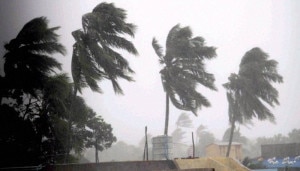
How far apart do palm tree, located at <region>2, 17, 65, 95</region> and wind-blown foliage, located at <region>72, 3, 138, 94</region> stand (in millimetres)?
1008

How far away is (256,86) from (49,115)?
18542 millimetres

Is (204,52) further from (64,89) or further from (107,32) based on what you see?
(64,89)

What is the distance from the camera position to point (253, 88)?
28.7m

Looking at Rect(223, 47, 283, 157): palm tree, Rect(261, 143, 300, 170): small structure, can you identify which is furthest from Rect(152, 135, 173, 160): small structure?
Rect(261, 143, 300, 170): small structure

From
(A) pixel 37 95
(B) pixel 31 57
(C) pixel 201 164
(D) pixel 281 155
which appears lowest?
(D) pixel 281 155

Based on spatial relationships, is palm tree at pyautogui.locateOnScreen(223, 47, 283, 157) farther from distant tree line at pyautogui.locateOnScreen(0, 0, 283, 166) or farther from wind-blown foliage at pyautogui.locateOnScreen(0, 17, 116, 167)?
wind-blown foliage at pyautogui.locateOnScreen(0, 17, 116, 167)

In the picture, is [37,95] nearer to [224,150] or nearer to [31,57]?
[31,57]

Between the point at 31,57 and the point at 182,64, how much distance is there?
36.4 feet

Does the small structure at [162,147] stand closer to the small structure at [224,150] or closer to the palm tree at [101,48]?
the palm tree at [101,48]

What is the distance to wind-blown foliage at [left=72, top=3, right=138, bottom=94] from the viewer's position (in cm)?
1691

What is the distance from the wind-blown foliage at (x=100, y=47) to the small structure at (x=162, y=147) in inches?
133

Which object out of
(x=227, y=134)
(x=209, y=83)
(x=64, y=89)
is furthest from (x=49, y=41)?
(x=227, y=134)

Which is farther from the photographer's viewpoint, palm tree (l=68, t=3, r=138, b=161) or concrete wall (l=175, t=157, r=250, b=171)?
palm tree (l=68, t=3, r=138, b=161)

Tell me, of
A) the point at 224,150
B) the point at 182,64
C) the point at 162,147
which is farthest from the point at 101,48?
the point at 224,150
